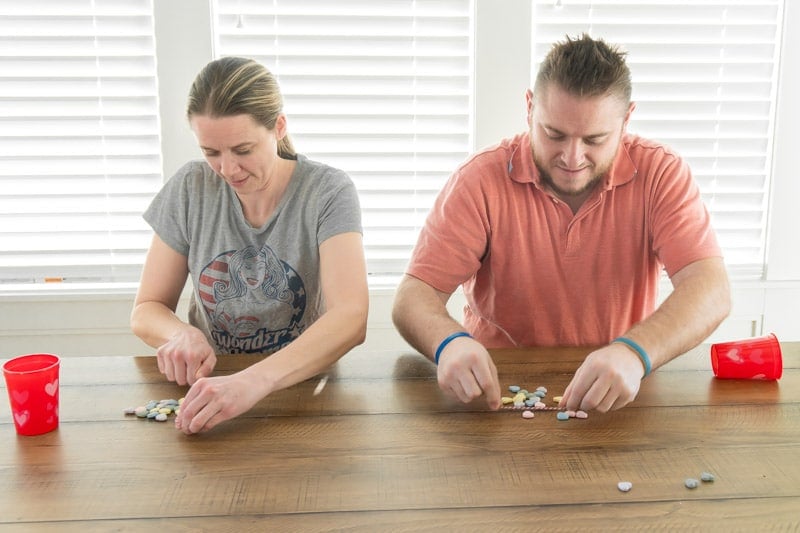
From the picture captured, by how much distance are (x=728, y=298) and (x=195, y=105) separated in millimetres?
1298

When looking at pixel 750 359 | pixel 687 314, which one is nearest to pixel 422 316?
pixel 687 314

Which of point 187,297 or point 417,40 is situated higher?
point 417,40

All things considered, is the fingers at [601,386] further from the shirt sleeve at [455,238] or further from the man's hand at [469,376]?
the shirt sleeve at [455,238]

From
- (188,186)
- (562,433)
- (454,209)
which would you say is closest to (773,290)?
(454,209)

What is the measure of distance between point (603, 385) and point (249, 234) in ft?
3.21

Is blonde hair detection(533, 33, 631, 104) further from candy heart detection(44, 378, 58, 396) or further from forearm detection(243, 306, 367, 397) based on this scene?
candy heart detection(44, 378, 58, 396)

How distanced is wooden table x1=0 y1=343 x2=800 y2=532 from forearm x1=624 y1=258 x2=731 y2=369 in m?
0.07

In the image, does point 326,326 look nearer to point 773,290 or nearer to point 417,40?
point 417,40

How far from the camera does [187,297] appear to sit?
2766mm

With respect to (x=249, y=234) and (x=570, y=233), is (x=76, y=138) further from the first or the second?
(x=570, y=233)

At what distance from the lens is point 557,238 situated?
197 centimetres

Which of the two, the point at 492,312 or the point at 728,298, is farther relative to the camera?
the point at 492,312

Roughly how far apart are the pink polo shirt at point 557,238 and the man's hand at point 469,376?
1.40 feet

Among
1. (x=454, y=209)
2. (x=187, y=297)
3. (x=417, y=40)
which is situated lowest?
(x=187, y=297)
